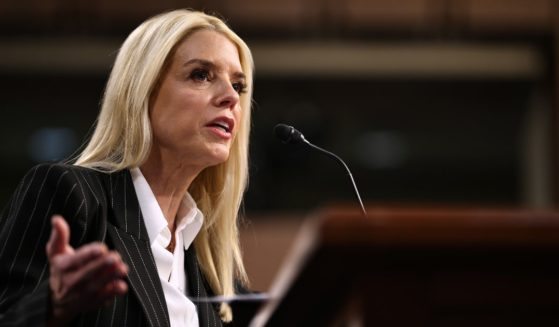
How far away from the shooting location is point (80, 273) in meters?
1.06

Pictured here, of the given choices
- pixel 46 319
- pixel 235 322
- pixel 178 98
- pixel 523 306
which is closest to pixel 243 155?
pixel 178 98

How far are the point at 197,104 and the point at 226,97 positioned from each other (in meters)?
0.06

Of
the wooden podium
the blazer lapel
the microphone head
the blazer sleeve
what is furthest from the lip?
the wooden podium

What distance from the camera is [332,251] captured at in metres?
0.89

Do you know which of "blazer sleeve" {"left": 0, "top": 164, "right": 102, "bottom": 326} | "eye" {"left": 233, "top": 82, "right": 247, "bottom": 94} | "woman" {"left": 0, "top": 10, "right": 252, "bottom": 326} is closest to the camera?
"blazer sleeve" {"left": 0, "top": 164, "right": 102, "bottom": 326}

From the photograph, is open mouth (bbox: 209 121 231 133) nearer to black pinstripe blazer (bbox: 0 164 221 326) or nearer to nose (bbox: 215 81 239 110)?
nose (bbox: 215 81 239 110)

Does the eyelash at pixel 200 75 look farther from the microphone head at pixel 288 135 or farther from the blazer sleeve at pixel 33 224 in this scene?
the blazer sleeve at pixel 33 224

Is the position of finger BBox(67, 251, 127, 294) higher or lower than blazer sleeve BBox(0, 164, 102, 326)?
higher

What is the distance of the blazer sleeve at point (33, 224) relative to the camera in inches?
52.2

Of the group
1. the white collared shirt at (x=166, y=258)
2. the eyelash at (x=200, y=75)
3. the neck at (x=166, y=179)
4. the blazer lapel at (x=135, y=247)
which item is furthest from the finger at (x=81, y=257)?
the eyelash at (x=200, y=75)

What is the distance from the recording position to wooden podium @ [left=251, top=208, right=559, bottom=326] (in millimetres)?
894

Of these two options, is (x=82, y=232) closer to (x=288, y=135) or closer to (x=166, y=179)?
(x=166, y=179)

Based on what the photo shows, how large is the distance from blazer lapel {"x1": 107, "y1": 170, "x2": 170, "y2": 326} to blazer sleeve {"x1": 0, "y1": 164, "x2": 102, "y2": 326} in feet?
0.22

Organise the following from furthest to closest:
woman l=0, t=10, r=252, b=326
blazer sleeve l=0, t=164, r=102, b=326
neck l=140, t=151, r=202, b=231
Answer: neck l=140, t=151, r=202, b=231 < woman l=0, t=10, r=252, b=326 < blazer sleeve l=0, t=164, r=102, b=326
